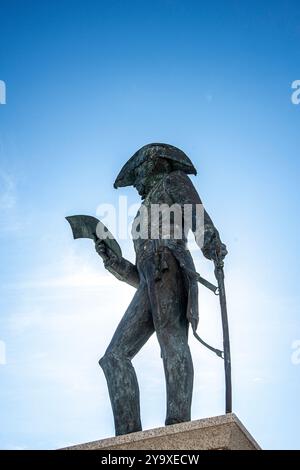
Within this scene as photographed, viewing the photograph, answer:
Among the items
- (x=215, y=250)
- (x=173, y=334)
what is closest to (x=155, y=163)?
(x=215, y=250)

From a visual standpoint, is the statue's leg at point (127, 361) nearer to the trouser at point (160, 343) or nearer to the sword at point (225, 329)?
the trouser at point (160, 343)

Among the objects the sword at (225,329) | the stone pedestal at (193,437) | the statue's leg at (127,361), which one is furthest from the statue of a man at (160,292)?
the stone pedestal at (193,437)

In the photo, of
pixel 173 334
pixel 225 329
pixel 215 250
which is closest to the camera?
pixel 225 329

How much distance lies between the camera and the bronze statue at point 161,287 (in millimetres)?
6684

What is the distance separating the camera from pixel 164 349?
22.5ft

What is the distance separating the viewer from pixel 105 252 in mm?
7695

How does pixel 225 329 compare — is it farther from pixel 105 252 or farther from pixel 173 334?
pixel 105 252

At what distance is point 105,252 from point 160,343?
1.26 m

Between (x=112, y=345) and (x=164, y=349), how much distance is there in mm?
541

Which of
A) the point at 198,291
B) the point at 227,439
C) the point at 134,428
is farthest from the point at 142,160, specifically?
the point at 227,439

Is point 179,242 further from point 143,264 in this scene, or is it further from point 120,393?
point 120,393

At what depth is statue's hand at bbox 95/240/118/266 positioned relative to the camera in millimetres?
7664
